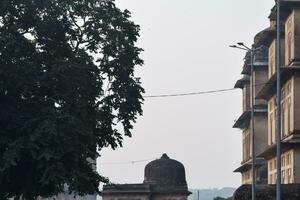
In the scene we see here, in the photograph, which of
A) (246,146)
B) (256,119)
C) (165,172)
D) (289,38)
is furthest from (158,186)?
(289,38)

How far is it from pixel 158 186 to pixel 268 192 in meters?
31.8

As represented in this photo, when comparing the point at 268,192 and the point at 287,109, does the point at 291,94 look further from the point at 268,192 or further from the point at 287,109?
the point at 268,192

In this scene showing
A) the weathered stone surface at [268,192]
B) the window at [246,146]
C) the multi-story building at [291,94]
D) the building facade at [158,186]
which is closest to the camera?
the weathered stone surface at [268,192]

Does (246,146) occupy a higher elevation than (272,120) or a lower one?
higher

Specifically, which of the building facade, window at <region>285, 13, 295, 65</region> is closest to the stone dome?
the building facade

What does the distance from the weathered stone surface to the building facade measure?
26.0 meters

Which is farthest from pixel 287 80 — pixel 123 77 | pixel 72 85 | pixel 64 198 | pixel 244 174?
pixel 64 198

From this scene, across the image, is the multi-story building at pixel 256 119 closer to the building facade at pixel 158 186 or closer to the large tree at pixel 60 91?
the building facade at pixel 158 186

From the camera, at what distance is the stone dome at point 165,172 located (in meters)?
72.9

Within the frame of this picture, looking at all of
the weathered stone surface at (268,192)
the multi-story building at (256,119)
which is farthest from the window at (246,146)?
the weathered stone surface at (268,192)

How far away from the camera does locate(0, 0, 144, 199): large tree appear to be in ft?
103

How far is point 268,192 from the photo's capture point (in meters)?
38.6

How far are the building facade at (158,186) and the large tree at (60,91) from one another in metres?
30.5

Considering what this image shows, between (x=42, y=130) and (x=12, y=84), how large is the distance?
2790mm
